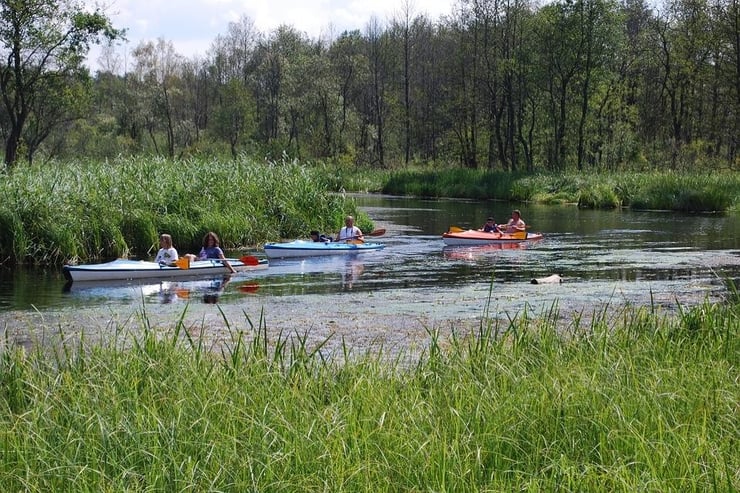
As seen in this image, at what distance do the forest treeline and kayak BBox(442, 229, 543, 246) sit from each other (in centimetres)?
1960

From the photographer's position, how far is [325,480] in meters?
3.95

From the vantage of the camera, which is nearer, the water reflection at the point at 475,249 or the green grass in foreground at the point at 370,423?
the green grass in foreground at the point at 370,423

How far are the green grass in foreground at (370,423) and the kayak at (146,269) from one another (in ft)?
29.0

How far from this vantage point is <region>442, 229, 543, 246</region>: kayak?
69.6 ft

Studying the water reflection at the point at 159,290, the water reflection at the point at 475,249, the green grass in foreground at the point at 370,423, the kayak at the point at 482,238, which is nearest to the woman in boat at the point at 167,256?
the water reflection at the point at 159,290

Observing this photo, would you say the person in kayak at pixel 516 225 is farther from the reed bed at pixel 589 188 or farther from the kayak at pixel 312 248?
the reed bed at pixel 589 188

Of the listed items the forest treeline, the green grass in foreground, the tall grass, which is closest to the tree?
the forest treeline

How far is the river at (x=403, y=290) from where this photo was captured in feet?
34.8

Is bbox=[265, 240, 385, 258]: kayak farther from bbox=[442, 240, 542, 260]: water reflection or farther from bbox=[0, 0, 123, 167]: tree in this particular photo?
bbox=[0, 0, 123, 167]: tree

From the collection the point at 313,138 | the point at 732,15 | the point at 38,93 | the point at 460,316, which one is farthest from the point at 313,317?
the point at 313,138

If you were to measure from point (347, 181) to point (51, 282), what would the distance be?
33.3 metres

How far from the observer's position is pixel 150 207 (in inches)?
739

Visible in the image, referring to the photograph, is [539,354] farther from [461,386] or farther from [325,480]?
[325,480]

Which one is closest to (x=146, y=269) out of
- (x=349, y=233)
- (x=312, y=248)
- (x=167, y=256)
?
(x=167, y=256)
